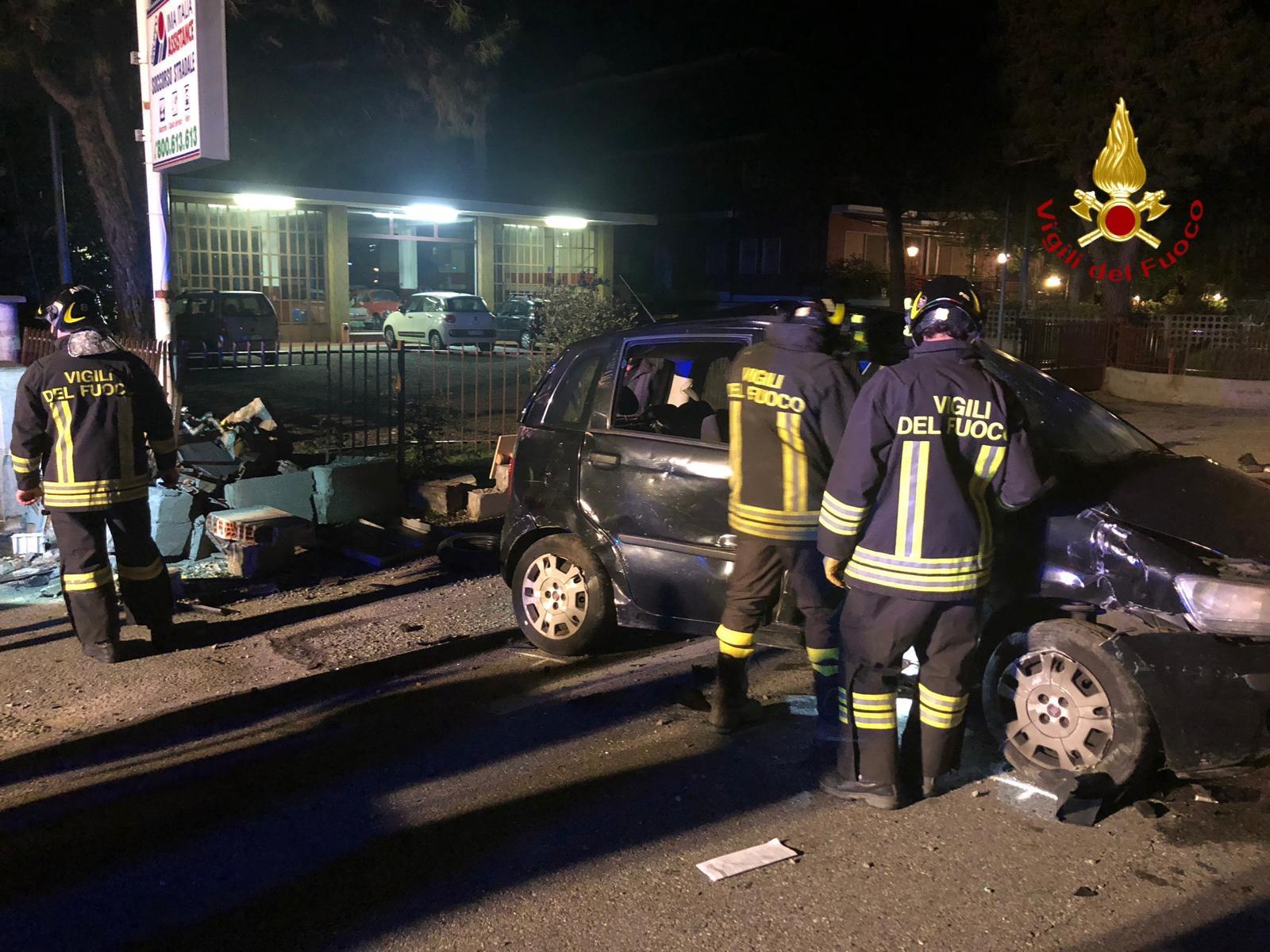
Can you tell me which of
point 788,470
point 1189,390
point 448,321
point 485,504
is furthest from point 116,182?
point 1189,390

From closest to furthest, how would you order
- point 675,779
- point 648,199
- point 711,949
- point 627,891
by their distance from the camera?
point 711,949 → point 627,891 → point 675,779 → point 648,199

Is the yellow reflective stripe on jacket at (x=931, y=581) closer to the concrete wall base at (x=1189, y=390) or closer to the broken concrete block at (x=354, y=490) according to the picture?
the broken concrete block at (x=354, y=490)

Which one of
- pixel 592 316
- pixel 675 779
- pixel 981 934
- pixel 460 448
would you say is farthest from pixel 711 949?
pixel 592 316

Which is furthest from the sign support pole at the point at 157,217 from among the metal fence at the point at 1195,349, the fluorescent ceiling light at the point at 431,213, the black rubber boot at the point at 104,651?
the fluorescent ceiling light at the point at 431,213

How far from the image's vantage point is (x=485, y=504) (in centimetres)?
871

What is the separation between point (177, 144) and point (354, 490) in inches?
110

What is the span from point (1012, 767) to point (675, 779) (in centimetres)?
133

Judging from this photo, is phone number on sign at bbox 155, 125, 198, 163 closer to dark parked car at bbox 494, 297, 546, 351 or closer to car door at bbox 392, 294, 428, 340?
dark parked car at bbox 494, 297, 546, 351

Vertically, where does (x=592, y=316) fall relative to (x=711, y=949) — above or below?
above

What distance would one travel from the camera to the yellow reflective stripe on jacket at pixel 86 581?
5.43m

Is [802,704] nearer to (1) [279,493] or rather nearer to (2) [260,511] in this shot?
(2) [260,511]

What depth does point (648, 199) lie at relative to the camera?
40.0 metres

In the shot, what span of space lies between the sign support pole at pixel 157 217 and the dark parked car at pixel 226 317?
13.0 m

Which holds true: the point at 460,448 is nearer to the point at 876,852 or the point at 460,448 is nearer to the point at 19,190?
the point at 876,852
